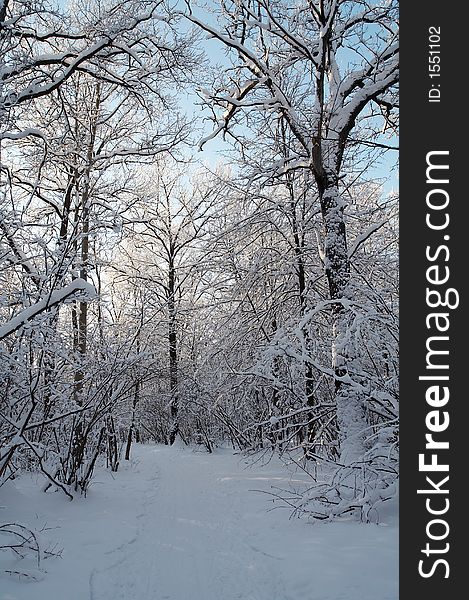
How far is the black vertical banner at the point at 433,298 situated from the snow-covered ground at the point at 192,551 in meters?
0.55

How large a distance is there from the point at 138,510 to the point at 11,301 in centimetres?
300

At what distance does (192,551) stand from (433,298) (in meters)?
3.03

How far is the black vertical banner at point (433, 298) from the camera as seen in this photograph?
2.60 m

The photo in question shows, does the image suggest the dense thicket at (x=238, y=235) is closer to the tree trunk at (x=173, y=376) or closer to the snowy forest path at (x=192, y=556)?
the snowy forest path at (x=192, y=556)

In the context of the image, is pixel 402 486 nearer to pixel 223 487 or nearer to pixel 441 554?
pixel 441 554

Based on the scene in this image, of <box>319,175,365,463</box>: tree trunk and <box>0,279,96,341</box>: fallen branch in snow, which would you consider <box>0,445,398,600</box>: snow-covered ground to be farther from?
<box>0,279,96,341</box>: fallen branch in snow

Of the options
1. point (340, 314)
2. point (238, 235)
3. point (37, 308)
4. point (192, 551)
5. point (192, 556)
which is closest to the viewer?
→ point (37, 308)

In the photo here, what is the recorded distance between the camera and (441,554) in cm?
255

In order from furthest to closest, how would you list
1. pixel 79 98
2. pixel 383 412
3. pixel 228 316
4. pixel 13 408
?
pixel 79 98 < pixel 228 316 < pixel 13 408 < pixel 383 412

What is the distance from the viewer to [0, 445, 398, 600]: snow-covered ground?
3168mm

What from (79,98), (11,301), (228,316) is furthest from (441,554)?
(79,98)

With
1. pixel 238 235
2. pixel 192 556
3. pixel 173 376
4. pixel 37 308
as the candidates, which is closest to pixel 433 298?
pixel 37 308

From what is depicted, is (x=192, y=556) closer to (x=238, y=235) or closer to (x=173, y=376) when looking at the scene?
(x=238, y=235)

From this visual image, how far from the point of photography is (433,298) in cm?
283
